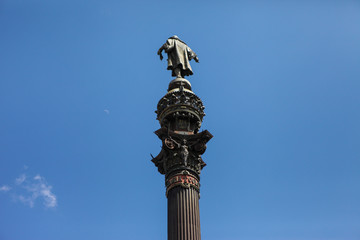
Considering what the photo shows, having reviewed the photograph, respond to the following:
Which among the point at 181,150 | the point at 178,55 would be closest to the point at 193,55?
the point at 178,55

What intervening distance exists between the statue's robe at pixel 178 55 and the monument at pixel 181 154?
757 mm

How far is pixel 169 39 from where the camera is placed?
24312 millimetres

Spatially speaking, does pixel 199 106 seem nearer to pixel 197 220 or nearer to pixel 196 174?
pixel 196 174

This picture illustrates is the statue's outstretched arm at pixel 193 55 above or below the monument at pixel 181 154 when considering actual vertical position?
above

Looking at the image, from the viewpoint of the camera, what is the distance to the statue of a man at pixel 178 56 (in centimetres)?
2328

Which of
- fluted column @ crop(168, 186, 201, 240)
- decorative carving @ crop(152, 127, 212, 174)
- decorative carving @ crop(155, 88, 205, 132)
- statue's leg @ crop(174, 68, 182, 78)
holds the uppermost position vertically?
statue's leg @ crop(174, 68, 182, 78)

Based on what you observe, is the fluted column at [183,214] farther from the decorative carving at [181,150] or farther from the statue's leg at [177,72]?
the statue's leg at [177,72]

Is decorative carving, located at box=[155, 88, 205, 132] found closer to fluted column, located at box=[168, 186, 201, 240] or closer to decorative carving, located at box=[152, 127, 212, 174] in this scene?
decorative carving, located at box=[152, 127, 212, 174]

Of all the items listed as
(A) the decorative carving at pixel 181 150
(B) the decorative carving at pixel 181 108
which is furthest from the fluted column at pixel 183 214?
(B) the decorative carving at pixel 181 108

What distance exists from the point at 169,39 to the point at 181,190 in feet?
31.0

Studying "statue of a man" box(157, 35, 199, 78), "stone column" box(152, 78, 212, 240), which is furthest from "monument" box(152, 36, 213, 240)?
"statue of a man" box(157, 35, 199, 78)

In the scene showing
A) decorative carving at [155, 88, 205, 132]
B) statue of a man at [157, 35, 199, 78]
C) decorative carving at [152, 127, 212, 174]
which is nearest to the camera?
decorative carving at [152, 127, 212, 174]

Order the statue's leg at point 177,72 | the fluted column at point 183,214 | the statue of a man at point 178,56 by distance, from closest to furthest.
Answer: the fluted column at point 183,214 < the statue's leg at point 177,72 < the statue of a man at point 178,56

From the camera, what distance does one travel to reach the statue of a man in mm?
23281
